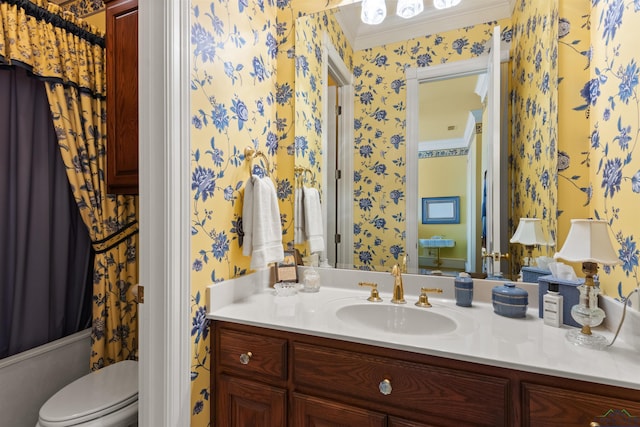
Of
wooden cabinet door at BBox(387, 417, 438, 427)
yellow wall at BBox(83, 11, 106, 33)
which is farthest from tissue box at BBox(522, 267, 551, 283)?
yellow wall at BBox(83, 11, 106, 33)

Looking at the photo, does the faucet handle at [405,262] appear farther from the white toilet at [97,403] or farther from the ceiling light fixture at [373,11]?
the white toilet at [97,403]

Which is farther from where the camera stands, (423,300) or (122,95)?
(122,95)

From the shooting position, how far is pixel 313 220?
160 centimetres

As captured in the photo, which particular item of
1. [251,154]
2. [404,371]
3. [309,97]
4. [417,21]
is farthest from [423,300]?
[417,21]

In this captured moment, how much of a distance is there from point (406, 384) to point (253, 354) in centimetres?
52

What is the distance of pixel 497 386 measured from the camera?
0.81 metres

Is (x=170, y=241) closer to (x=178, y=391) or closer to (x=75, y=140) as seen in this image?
(x=178, y=391)

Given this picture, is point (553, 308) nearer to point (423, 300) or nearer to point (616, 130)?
point (423, 300)

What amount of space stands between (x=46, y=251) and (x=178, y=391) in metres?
1.22

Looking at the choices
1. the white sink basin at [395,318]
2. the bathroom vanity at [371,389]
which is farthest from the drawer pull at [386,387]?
the white sink basin at [395,318]

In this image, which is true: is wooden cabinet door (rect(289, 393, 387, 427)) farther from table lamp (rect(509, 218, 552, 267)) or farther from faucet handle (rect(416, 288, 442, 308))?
table lamp (rect(509, 218, 552, 267))

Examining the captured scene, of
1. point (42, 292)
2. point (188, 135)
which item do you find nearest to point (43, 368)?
point (42, 292)

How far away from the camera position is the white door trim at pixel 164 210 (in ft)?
3.34

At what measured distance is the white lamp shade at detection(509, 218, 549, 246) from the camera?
1.23 metres
